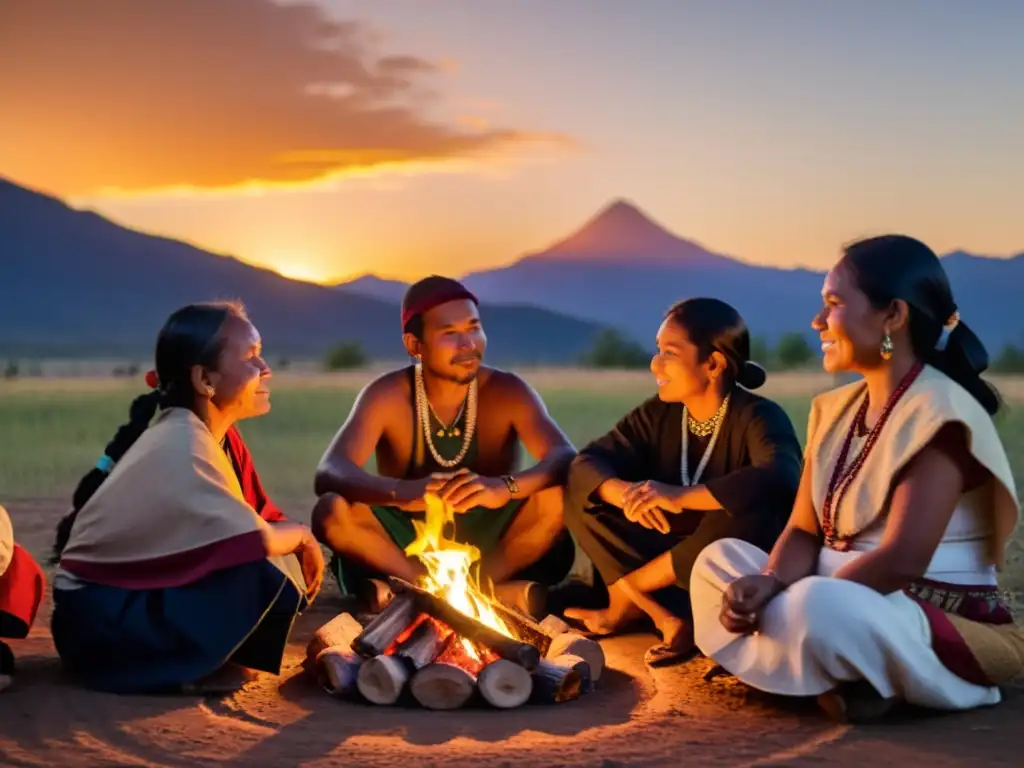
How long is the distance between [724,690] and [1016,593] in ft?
8.70

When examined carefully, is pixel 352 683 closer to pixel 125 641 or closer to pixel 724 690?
pixel 125 641

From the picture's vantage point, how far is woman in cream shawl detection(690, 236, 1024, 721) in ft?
13.4

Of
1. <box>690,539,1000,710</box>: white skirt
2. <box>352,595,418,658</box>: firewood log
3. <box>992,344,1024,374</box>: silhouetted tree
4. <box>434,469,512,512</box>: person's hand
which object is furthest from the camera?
<box>992,344,1024,374</box>: silhouetted tree

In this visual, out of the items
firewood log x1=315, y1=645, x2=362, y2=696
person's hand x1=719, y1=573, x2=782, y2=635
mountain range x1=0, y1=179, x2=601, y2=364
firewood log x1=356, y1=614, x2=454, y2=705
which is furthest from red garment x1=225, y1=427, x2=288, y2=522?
mountain range x1=0, y1=179, x2=601, y2=364

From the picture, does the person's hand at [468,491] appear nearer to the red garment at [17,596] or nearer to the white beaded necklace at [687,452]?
the white beaded necklace at [687,452]

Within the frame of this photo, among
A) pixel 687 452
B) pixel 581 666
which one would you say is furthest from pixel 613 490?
pixel 581 666

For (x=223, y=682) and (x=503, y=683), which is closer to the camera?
(x=503, y=683)

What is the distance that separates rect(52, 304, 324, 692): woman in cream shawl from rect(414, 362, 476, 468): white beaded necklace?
1282 millimetres

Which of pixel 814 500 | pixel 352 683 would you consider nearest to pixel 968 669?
pixel 814 500

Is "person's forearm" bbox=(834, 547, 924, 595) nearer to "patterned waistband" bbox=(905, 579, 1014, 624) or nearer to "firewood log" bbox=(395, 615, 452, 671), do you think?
"patterned waistband" bbox=(905, 579, 1014, 624)

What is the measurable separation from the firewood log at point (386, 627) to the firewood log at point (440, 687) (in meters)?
0.25

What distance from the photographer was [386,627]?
184 inches

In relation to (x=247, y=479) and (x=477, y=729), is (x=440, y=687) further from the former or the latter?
(x=247, y=479)

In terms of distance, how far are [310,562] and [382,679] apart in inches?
30.4
